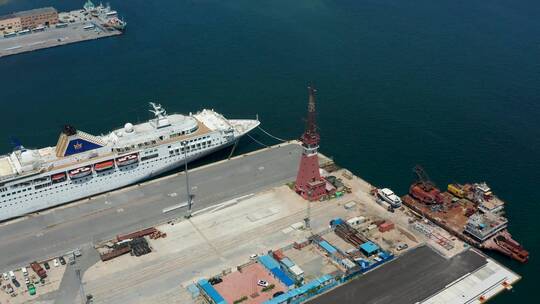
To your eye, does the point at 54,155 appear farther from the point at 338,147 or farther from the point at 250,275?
the point at 338,147

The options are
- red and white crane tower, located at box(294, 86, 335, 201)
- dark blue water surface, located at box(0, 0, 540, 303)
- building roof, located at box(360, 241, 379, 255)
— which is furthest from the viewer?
dark blue water surface, located at box(0, 0, 540, 303)

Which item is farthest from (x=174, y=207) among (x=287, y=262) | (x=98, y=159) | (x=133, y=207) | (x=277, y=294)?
(x=277, y=294)

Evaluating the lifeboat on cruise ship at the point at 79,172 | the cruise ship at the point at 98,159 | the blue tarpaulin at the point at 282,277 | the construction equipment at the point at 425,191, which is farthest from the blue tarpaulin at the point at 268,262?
the lifeboat on cruise ship at the point at 79,172

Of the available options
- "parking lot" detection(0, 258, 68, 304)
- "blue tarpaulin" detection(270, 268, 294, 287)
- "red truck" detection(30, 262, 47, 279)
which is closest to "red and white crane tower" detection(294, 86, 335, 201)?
"blue tarpaulin" detection(270, 268, 294, 287)

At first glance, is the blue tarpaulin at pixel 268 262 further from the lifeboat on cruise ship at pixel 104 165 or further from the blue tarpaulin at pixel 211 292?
the lifeboat on cruise ship at pixel 104 165

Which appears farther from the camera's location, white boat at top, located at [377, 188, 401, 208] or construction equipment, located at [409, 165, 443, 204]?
construction equipment, located at [409, 165, 443, 204]

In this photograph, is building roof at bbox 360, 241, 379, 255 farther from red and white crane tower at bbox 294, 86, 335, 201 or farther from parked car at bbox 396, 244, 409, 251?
red and white crane tower at bbox 294, 86, 335, 201
